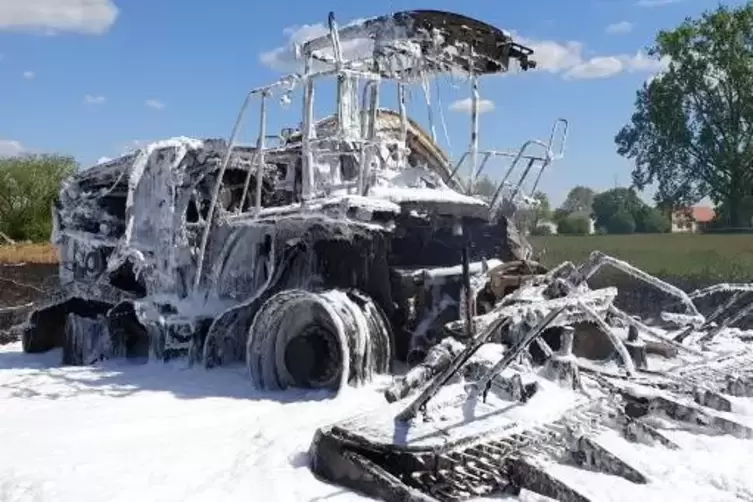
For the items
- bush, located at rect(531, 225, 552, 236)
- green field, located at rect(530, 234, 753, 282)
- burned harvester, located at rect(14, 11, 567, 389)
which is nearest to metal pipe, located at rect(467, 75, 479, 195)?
burned harvester, located at rect(14, 11, 567, 389)

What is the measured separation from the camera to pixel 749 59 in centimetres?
2141

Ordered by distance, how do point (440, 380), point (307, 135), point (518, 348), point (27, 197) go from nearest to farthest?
point (440, 380) → point (518, 348) → point (307, 135) → point (27, 197)

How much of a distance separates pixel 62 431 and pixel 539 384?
3.90m

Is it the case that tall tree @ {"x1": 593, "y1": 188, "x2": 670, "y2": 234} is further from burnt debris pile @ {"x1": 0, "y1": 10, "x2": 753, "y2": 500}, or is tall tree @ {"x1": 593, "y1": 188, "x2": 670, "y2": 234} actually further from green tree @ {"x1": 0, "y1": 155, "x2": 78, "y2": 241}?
green tree @ {"x1": 0, "y1": 155, "x2": 78, "y2": 241}

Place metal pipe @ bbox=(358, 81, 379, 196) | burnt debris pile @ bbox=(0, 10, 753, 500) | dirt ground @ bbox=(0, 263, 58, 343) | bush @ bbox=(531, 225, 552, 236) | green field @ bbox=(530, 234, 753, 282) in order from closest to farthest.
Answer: burnt debris pile @ bbox=(0, 10, 753, 500) < metal pipe @ bbox=(358, 81, 379, 196) < green field @ bbox=(530, 234, 753, 282) < dirt ground @ bbox=(0, 263, 58, 343) < bush @ bbox=(531, 225, 552, 236)

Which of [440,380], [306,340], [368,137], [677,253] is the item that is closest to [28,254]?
[368,137]

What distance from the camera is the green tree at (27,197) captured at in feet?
101

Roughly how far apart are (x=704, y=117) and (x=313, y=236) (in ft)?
51.8

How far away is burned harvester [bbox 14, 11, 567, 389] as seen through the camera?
851cm

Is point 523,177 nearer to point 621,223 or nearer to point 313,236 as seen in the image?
point 313,236

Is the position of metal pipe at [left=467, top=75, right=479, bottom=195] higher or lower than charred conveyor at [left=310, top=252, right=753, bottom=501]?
higher

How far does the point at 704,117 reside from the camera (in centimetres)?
2180

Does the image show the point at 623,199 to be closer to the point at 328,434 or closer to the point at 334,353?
the point at 334,353

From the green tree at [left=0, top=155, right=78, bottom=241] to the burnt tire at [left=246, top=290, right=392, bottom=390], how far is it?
23.8 m
